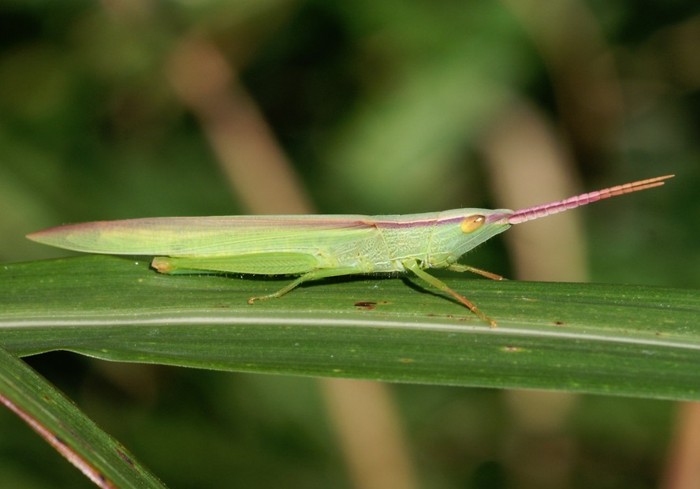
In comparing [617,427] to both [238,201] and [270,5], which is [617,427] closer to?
[238,201]

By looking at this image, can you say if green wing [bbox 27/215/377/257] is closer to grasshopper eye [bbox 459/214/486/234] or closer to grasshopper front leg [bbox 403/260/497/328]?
grasshopper front leg [bbox 403/260/497/328]

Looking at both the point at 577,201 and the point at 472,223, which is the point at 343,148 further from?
the point at 577,201

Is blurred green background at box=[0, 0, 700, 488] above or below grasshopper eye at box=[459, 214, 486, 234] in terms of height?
above

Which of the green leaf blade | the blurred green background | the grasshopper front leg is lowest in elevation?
the green leaf blade

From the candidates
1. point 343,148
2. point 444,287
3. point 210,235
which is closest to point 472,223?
point 444,287

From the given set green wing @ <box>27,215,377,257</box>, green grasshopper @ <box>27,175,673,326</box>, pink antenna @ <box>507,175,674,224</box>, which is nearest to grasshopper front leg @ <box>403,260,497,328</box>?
green grasshopper @ <box>27,175,673,326</box>

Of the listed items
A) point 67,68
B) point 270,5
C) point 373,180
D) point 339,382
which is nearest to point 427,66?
Answer: point 373,180
